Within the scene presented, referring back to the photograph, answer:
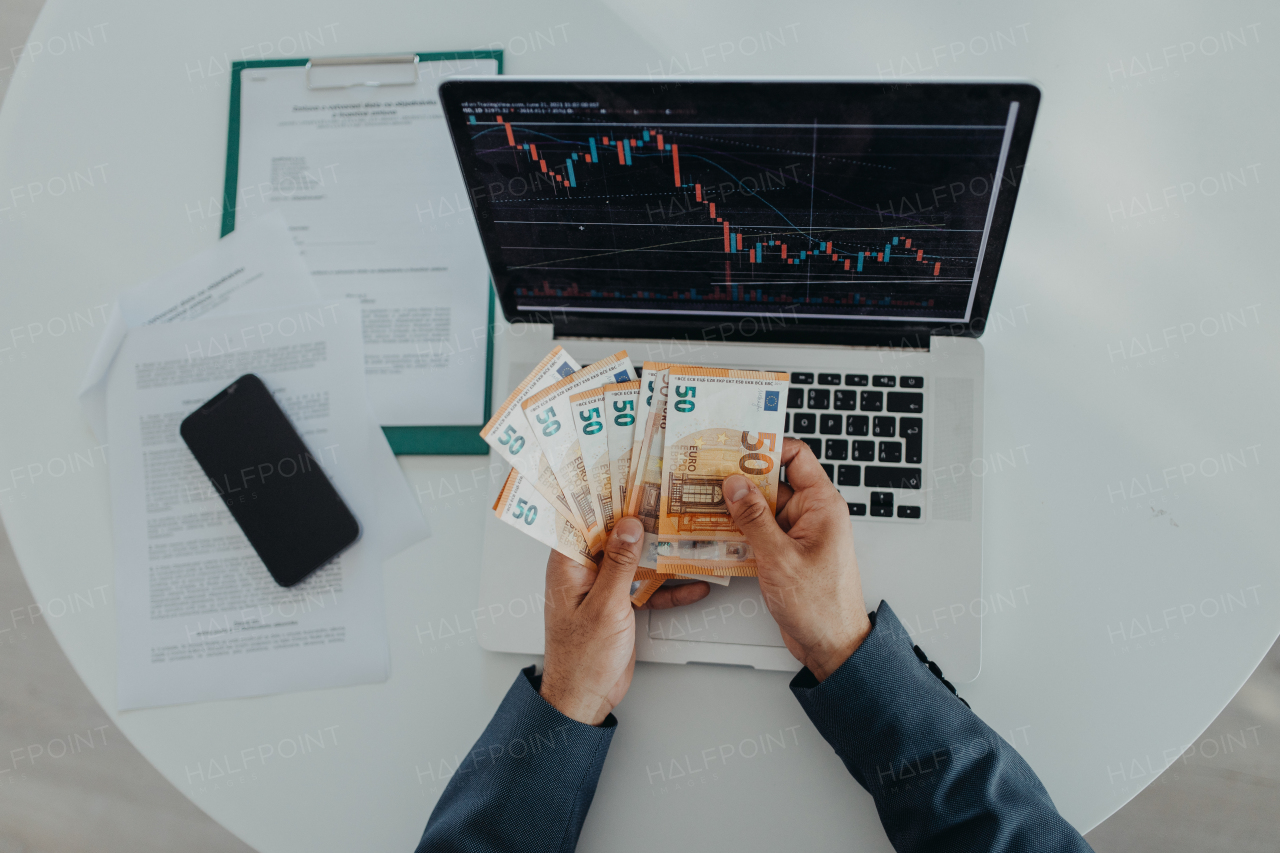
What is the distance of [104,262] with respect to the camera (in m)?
1.10

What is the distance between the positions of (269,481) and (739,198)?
2.20 ft

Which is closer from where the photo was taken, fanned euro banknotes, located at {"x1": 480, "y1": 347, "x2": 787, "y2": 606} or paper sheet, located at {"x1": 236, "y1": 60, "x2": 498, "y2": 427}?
fanned euro banknotes, located at {"x1": 480, "y1": 347, "x2": 787, "y2": 606}

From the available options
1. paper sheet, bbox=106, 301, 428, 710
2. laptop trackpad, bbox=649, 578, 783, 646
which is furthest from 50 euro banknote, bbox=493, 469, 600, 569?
paper sheet, bbox=106, 301, 428, 710

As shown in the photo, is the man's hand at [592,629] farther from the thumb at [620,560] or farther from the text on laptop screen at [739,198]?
the text on laptop screen at [739,198]

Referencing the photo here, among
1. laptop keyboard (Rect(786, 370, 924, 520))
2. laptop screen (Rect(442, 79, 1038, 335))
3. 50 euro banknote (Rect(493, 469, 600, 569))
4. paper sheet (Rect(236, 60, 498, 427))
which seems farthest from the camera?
paper sheet (Rect(236, 60, 498, 427))

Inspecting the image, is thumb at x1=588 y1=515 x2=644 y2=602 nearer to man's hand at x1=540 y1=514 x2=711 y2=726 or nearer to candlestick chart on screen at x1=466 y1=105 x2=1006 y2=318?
man's hand at x1=540 y1=514 x2=711 y2=726

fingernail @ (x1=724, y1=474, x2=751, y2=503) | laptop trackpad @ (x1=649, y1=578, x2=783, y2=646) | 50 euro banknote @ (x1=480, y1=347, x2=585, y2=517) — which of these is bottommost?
laptop trackpad @ (x1=649, y1=578, x2=783, y2=646)

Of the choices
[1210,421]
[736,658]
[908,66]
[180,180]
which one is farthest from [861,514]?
[180,180]

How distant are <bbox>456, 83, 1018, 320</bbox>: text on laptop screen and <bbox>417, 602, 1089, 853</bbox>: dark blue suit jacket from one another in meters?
0.38

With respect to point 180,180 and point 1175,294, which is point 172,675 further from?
point 1175,294

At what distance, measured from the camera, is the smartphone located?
37.8 inches

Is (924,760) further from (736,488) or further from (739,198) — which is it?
(739,198)

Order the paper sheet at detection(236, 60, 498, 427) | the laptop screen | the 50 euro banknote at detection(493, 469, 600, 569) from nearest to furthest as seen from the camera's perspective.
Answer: the laptop screen
the 50 euro banknote at detection(493, 469, 600, 569)
the paper sheet at detection(236, 60, 498, 427)

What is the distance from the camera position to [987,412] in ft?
3.15
